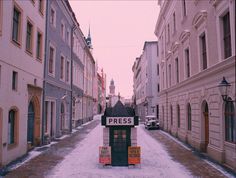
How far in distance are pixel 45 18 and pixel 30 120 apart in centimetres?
729

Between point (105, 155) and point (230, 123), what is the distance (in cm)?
581

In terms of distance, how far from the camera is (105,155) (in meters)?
11.2

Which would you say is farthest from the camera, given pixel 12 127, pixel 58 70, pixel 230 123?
pixel 58 70

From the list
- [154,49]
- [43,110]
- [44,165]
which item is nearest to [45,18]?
[43,110]

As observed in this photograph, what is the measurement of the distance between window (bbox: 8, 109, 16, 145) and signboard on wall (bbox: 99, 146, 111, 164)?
184 inches

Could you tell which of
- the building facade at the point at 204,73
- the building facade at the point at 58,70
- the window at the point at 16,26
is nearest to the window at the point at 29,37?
the window at the point at 16,26

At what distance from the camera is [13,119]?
42.1ft

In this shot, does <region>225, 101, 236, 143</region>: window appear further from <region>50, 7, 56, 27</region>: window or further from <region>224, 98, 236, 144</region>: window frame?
<region>50, 7, 56, 27</region>: window

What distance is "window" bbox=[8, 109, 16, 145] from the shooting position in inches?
482

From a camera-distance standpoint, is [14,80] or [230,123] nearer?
[230,123]

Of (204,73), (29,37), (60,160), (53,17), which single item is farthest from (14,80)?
(204,73)

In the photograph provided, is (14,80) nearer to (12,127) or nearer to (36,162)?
(12,127)

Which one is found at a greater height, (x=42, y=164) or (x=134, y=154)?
(x=134, y=154)

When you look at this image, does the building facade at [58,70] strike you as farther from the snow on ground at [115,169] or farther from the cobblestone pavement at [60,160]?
the snow on ground at [115,169]
